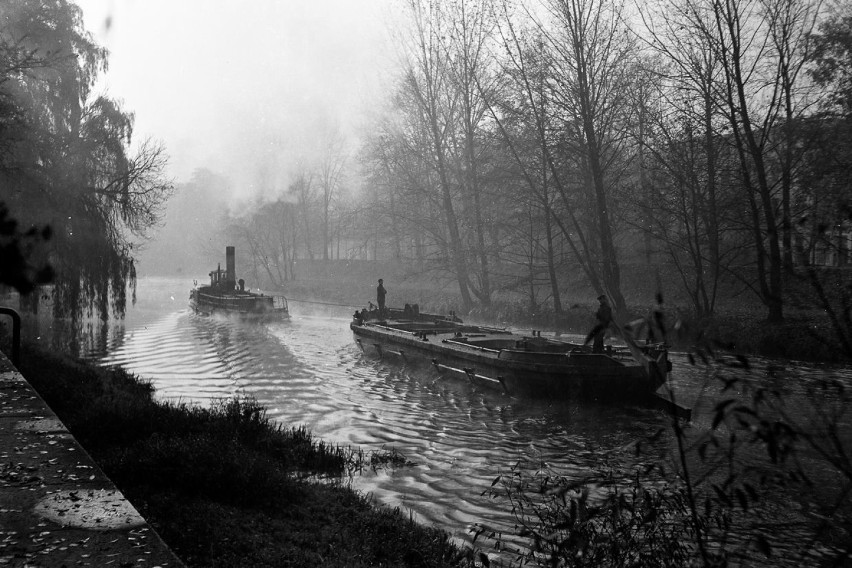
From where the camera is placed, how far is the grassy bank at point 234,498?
5.02 metres

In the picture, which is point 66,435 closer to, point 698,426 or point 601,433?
point 601,433

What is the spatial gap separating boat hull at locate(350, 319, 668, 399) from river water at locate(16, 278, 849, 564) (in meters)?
0.32

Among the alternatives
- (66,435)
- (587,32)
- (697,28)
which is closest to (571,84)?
(587,32)

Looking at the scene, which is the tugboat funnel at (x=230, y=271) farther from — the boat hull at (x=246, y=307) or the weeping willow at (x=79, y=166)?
the weeping willow at (x=79, y=166)

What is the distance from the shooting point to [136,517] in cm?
297

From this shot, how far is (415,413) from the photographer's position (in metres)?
14.0

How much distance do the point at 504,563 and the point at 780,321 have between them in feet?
55.9

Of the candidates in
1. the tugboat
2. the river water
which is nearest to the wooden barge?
the river water

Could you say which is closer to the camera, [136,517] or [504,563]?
[136,517]

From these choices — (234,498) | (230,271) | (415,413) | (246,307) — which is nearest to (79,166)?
(415,413)

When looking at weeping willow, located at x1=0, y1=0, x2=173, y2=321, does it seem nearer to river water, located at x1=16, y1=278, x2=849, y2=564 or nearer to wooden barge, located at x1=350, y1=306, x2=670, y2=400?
river water, located at x1=16, y1=278, x2=849, y2=564

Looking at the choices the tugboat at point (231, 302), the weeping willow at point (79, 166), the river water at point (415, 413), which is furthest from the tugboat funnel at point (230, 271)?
the weeping willow at point (79, 166)

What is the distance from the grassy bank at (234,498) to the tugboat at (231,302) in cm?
2489

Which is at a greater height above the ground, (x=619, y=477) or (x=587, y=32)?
(x=587, y=32)
